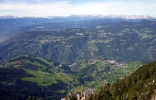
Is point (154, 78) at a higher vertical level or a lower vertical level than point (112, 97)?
higher

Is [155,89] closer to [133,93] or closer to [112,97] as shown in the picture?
[133,93]

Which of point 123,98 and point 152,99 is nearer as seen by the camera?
point 152,99

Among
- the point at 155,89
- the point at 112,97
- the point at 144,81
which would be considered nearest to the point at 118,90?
the point at 112,97

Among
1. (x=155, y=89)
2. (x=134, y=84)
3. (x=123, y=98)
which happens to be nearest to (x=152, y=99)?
(x=155, y=89)

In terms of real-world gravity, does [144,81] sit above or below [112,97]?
above

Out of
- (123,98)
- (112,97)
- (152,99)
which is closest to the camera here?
(152,99)

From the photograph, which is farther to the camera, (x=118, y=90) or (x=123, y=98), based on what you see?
(x=118, y=90)

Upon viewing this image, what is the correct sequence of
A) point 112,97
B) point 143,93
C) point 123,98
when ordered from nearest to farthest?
1. point 143,93
2. point 123,98
3. point 112,97

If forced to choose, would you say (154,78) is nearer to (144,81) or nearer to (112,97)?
(144,81)

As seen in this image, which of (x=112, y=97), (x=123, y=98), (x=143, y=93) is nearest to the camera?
(x=143, y=93)
